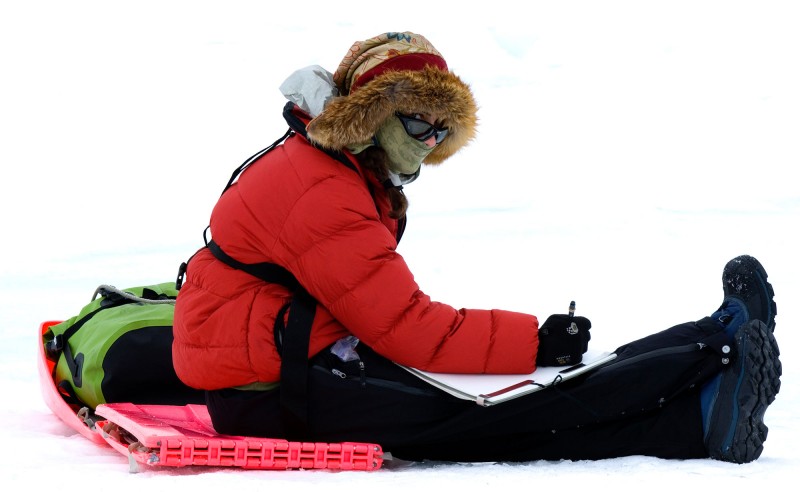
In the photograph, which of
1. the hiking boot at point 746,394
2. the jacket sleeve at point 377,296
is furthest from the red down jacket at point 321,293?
the hiking boot at point 746,394

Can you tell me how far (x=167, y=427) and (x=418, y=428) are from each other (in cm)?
64

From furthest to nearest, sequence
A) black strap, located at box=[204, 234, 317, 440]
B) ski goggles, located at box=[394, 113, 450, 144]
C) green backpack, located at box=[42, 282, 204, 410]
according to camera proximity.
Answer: green backpack, located at box=[42, 282, 204, 410], ski goggles, located at box=[394, 113, 450, 144], black strap, located at box=[204, 234, 317, 440]

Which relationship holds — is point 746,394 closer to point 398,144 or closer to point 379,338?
point 379,338

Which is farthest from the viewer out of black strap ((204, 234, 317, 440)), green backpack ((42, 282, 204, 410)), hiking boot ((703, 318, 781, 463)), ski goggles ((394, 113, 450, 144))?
green backpack ((42, 282, 204, 410))

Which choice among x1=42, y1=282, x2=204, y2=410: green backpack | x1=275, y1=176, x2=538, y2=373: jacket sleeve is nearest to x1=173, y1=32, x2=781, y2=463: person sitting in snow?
x1=275, y1=176, x2=538, y2=373: jacket sleeve

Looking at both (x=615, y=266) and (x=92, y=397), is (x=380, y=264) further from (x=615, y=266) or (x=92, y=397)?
(x=615, y=266)

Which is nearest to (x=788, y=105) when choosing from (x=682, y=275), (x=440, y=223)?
(x=440, y=223)

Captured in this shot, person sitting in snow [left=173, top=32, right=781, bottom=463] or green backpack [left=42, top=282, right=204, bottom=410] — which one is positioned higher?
person sitting in snow [left=173, top=32, right=781, bottom=463]

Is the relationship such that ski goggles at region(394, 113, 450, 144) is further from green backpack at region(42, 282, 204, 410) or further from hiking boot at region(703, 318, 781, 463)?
green backpack at region(42, 282, 204, 410)

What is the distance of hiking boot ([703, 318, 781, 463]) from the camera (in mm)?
2285

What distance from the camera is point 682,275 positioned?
19.5 feet

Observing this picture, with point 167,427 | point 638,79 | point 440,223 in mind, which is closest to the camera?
point 167,427

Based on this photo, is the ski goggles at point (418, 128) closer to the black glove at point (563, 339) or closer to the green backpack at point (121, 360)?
the black glove at point (563, 339)

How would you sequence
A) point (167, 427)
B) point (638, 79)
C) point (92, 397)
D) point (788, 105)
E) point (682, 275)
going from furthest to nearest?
point (638, 79) → point (788, 105) → point (682, 275) → point (92, 397) → point (167, 427)
